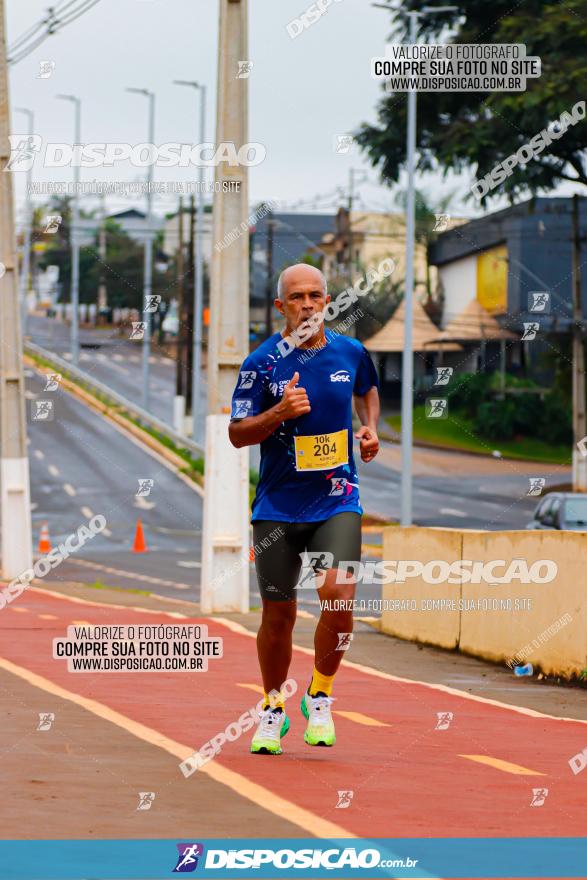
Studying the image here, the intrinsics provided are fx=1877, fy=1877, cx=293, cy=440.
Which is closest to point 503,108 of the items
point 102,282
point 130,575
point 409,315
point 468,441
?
point 409,315

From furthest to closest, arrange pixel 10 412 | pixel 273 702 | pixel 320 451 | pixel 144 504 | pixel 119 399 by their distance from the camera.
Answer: pixel 119 399, pixel 144 504, pixel 10 412, pixel 273 702, pixel 320 451

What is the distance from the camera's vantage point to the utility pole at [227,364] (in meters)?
18.3

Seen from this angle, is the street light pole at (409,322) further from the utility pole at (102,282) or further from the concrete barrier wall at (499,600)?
the utility pole at (102,282)

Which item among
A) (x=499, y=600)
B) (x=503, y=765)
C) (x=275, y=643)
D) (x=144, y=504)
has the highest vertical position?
(x=275, y=643)

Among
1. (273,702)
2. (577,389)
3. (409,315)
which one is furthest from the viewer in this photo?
(577,389)

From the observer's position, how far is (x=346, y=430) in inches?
317

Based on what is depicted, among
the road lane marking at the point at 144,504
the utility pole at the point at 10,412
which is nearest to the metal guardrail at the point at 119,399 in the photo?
the road lane marking at the point at 144,504

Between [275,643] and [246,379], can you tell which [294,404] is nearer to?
[246,379]

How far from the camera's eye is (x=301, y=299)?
310 inches

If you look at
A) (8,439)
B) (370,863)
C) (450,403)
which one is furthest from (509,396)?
(370,863)

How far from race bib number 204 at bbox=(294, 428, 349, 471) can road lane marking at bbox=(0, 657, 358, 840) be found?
1.31 m

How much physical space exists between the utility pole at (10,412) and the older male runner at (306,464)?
1859cm

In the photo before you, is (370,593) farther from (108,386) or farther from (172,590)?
(108,386)

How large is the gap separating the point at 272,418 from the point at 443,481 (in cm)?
5132
